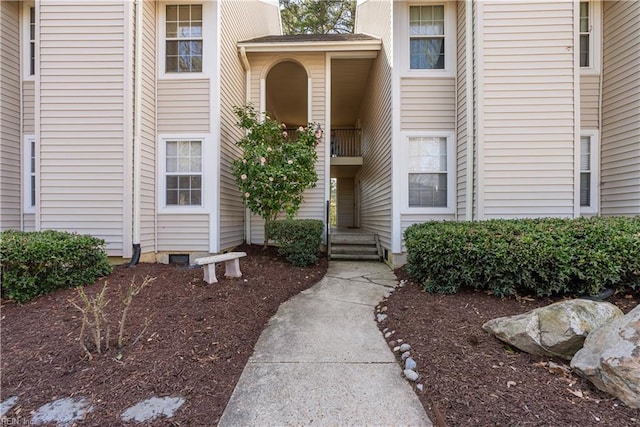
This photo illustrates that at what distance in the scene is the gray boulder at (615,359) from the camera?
1902mm

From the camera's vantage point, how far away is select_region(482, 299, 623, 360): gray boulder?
2.39 m

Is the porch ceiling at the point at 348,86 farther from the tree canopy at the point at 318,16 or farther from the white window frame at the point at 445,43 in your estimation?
the tree canopy at the point at 318,16

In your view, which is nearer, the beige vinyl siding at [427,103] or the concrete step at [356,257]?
→ the beige vinyl siding at [427,103]

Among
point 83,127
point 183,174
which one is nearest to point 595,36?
point 183,174

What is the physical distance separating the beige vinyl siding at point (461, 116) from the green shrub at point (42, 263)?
5.92 metres

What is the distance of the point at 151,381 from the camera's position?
7.11ft

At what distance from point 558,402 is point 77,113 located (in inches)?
277

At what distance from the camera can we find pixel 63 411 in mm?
1913

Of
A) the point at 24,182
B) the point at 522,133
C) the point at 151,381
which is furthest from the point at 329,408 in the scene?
the point at 24,182

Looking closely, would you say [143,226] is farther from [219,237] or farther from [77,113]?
[77,113]

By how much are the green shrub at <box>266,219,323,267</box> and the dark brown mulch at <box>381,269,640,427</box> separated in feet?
8.43

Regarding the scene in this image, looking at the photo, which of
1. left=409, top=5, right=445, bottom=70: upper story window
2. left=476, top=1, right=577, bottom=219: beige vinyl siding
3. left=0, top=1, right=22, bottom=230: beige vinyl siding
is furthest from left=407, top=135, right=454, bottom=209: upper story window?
left=0, top=1, right=22, bottom=230: beige vinyl siding

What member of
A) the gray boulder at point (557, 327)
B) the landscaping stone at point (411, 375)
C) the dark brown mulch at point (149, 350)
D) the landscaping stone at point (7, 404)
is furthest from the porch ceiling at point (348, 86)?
the landscaping stone at point (7, 404)

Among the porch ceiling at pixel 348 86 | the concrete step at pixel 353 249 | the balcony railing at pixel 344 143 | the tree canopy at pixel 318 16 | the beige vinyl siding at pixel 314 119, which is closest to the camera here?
the concrete step at pixel 353 249
